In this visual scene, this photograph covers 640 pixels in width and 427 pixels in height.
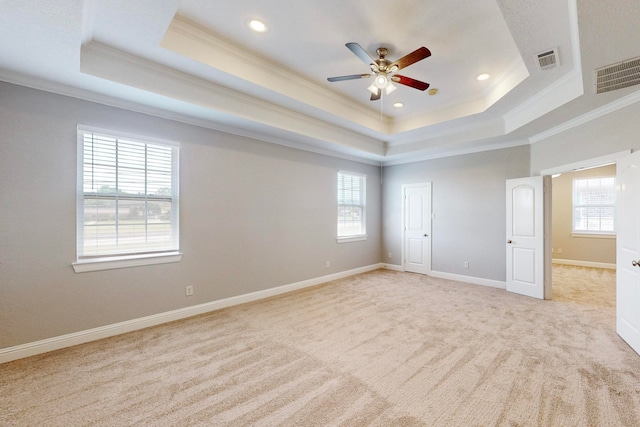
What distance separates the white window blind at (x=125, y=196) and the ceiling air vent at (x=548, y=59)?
4.32m

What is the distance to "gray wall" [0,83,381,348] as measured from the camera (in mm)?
2727

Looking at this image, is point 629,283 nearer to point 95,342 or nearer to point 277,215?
point 277,215

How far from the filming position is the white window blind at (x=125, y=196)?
3.11 metres

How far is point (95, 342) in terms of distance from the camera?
3.02 m

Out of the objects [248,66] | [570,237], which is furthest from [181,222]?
[570,237]

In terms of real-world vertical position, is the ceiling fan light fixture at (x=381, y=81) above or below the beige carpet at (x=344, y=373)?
above

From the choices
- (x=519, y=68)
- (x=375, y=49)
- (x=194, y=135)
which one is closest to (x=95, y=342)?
(x=194, y=135)

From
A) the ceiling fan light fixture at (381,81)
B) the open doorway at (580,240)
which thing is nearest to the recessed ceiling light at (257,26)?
the ceiling fan light fixture at (381,81)

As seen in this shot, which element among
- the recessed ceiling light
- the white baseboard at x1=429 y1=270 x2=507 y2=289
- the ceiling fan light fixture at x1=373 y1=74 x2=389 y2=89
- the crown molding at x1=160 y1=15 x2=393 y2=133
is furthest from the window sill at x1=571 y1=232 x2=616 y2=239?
the recessed ceiling light

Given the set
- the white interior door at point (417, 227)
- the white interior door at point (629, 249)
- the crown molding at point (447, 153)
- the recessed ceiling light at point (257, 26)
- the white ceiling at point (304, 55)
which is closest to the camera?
the white ceiling at point (304, 55)

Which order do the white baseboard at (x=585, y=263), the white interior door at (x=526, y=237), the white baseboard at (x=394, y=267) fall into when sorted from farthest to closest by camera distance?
1. the white baseboard at (x=585, y=263)
2. the white baseboard at (x=394, y=267)
3. the white interior door at (x=526, y=237)

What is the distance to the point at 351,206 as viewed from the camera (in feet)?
21.0

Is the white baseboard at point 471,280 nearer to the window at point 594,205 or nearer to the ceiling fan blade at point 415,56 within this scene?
the window at point 594,205

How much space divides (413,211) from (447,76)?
339 centimetres
